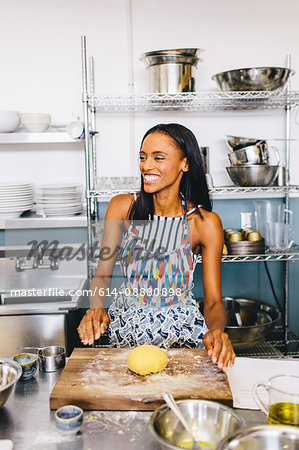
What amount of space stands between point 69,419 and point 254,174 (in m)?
1.78

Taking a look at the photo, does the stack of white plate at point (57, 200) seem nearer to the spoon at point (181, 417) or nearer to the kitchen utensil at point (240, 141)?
the kitchen utensil at point (240, 141)

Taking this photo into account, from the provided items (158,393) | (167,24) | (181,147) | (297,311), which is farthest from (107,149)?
(158,393)

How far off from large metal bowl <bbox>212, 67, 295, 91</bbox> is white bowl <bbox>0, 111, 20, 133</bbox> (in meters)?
1.12

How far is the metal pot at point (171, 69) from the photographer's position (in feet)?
7.52

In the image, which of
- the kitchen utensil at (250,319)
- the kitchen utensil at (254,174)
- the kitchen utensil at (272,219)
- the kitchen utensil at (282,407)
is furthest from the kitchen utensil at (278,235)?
the kitchen utensil at (282,407)

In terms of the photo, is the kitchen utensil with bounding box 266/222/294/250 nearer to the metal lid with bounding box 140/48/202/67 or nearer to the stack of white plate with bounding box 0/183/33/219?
the metal lid with bounding box 140/48/202/67

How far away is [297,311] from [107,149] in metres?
1.59

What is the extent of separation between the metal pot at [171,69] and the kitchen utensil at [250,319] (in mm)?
1255

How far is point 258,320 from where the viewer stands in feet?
8.73

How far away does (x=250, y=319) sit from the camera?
2.71 m

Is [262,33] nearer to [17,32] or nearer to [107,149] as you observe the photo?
[107,149]

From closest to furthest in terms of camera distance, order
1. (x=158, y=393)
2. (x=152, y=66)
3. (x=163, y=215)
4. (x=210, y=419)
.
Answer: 1. (x=210, y=419)
2. (x=158, y=393)
3. (x=163, y=215)
4. (x=152, y=66)

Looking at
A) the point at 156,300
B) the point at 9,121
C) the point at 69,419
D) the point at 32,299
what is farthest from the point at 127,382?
the point at 9,121

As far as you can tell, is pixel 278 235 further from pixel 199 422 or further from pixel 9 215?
pixel 199 422
